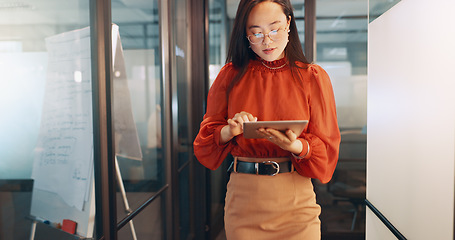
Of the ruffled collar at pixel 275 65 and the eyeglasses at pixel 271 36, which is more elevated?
the eyeglasses at pixel 271 36

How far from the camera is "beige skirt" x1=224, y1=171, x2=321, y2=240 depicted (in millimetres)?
1272

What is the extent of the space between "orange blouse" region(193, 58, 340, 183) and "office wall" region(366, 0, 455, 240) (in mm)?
266

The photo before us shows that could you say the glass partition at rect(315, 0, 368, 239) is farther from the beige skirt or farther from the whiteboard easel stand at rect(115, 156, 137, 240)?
the beige skirt

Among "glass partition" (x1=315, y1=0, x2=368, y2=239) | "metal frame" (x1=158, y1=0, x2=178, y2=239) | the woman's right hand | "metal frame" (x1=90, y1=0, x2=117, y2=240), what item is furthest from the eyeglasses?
"glass partition" (x1=315, y1=0, x2=368, y2=239)

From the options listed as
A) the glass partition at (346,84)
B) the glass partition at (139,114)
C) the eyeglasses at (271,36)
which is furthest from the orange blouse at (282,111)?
the glass partition at (346,84)

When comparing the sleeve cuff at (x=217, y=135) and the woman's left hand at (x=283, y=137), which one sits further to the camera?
the sleeve cuff at (x=217, y=135)

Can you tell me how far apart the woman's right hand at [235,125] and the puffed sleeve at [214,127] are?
6 centimetres

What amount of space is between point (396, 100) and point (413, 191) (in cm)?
35

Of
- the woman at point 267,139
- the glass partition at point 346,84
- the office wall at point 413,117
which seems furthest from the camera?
the glass partition at point 346,84

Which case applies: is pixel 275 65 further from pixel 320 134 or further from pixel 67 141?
pixel 67 141

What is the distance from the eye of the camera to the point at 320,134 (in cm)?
125

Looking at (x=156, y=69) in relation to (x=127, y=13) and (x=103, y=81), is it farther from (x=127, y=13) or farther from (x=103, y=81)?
(x=103, y=81)

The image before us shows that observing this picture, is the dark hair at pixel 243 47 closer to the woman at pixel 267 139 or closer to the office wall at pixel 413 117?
the woman at pixel 267 139

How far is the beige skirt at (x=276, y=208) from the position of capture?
1.27m
